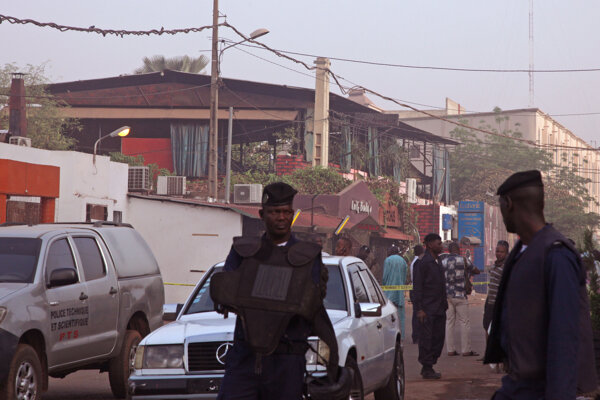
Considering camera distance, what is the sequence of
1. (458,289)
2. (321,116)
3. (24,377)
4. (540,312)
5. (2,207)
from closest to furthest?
1. (540,312)
2. (24,377)
3. (458,289)
4. (2,207)
5. (321,116)

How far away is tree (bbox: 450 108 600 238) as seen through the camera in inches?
2594

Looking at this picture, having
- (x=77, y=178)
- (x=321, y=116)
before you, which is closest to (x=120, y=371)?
(x=77, y=178)

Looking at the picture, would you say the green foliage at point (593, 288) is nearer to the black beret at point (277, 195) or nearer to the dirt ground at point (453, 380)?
the dirt ground at point (453, 380)

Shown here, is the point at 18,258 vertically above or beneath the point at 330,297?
above

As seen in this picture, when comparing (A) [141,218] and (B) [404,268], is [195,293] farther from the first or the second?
(A) [141,218]

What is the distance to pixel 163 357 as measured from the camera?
827 centimetres

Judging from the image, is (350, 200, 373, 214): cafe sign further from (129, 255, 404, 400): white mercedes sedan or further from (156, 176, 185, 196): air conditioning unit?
(129, 255, 404, 400): white mercedes sedan

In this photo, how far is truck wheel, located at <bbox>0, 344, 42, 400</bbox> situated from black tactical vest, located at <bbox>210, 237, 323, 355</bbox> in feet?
13.3

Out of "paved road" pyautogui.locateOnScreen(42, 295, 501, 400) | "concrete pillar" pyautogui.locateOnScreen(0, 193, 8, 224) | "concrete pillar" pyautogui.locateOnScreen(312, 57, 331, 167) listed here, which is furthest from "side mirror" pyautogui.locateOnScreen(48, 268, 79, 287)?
"concrete pillar" pyautogui.locateOnScreen(312, 57, 331, 167)

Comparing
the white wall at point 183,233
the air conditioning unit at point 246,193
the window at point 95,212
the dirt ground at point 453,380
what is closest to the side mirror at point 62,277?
Answer: the dirt ground at point 453,380

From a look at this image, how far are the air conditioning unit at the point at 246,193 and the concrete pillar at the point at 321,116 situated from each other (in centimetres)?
917

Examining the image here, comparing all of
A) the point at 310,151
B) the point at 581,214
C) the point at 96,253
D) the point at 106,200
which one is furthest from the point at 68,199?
the point at 581,214

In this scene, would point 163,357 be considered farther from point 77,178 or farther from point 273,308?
point 77,178

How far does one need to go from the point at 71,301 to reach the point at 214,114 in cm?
1941
